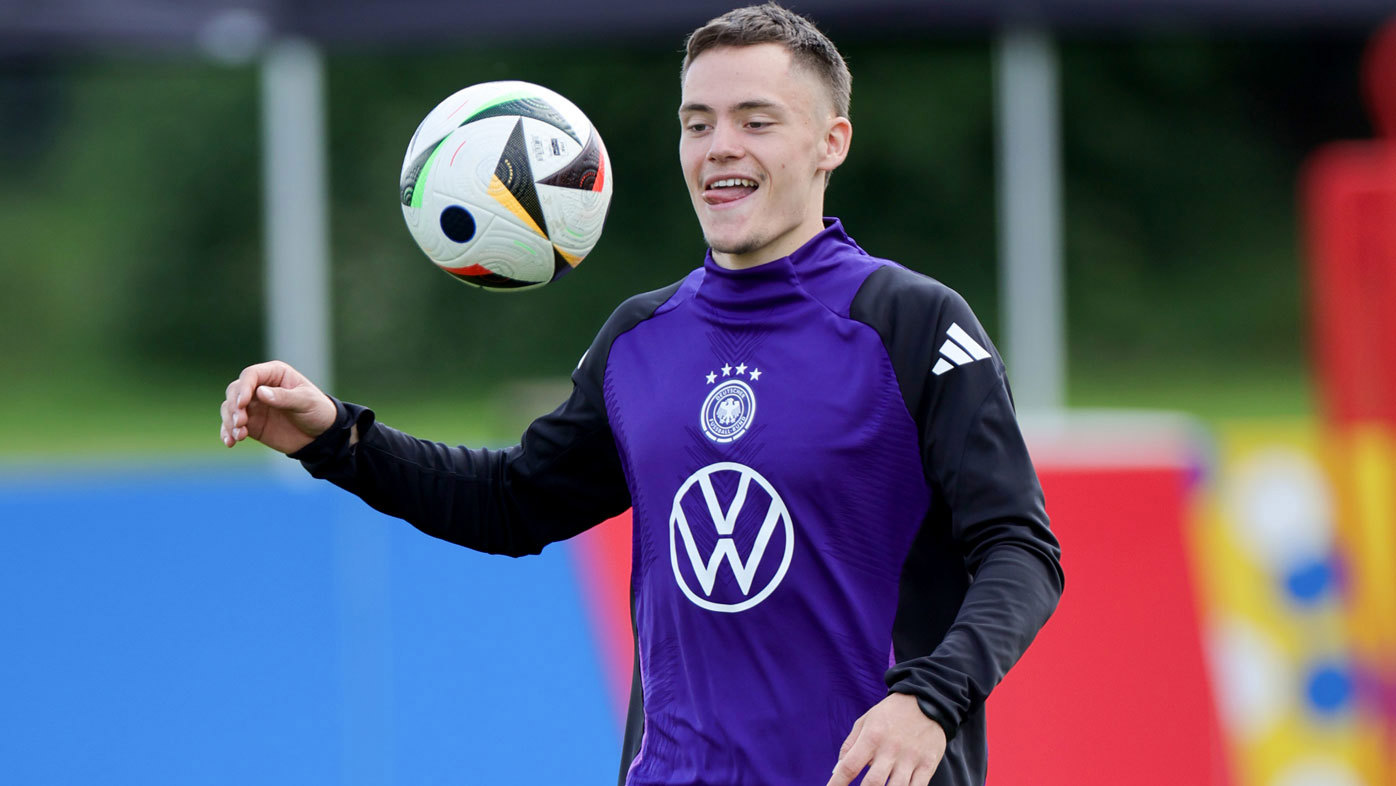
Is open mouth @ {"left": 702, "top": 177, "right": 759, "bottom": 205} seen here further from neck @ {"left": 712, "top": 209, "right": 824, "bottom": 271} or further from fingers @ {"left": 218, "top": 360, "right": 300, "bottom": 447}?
fingers @ {"left": 218, "top": 360, "right": 300, "bottom": 447}

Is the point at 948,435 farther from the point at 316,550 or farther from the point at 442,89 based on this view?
the point at 442,89

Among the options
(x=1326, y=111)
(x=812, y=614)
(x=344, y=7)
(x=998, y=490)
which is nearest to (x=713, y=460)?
Answer: (x=812, y=614)

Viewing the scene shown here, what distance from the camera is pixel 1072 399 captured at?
18.6m

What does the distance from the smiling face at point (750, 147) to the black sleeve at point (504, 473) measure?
26 centimetres

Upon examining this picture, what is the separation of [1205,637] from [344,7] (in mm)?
4101

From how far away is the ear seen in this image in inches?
121

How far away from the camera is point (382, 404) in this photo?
19250 millimetres

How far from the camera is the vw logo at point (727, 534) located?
9.29ft

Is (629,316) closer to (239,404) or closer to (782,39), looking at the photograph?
(782,39)

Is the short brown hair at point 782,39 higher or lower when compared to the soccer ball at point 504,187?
higher

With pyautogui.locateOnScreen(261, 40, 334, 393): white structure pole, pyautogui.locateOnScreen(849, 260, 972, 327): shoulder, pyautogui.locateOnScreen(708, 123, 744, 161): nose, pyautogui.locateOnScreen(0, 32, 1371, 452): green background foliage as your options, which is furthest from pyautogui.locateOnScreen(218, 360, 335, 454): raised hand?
pyautogui.locateOnScreen(0, 32, 1371, 452): green background foliage

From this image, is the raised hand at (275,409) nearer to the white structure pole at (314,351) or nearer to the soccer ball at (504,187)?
the soccer ball at (504,187)

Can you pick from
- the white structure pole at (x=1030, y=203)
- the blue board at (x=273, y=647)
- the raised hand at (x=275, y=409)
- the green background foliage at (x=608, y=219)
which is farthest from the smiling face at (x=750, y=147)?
the green background foliage at (x=608, y=219)

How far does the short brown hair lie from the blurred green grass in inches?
472
